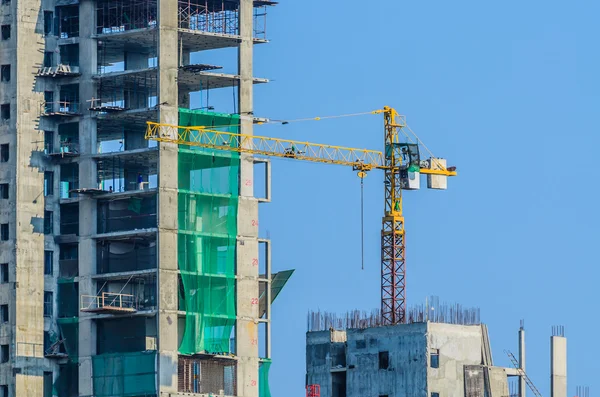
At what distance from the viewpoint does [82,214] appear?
179250 mm

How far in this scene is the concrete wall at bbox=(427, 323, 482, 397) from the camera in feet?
575

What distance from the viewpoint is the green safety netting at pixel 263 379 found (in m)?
182

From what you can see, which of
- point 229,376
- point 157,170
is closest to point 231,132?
point 157,170

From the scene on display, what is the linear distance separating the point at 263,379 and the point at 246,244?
10.9 meters

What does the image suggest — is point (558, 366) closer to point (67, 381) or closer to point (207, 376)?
point (207, 376)

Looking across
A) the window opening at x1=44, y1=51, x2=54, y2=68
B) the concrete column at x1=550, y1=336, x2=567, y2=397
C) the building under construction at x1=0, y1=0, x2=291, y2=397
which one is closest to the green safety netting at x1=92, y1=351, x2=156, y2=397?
the building under construction at x1=0, y1=0, x2=291, y2=397

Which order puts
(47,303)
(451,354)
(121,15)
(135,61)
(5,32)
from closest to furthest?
1. (451,354)
2. (47,303)
3. (5,32)
4. (121,15)
5. (135,61)

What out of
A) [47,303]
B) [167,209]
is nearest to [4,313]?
[47,303]

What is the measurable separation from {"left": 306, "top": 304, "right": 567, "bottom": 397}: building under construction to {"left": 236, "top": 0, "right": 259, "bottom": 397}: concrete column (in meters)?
5.93

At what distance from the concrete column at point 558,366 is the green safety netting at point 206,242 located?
2585 centimetres

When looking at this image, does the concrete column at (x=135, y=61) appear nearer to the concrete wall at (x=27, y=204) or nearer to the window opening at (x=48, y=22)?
the window opening at (x=48, y=22)

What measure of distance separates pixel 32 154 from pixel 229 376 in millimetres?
23572

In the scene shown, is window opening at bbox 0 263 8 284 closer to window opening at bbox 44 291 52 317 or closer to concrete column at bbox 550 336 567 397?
window opening at bbox 44 291 52 317

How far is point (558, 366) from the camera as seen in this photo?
181875 mm
